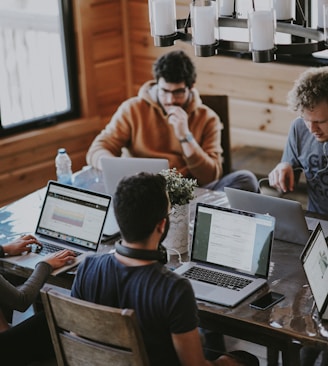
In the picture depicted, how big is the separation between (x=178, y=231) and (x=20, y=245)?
2.09 feet

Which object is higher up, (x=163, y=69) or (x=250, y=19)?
(x=250, y=19)

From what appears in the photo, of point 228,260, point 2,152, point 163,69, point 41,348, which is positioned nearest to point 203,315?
point 228,260

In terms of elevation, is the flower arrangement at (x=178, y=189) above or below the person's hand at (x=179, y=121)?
below

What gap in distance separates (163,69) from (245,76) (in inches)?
46.2

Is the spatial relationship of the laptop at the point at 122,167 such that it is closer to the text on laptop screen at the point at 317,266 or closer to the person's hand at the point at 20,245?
the person's hand at the point at 20,245

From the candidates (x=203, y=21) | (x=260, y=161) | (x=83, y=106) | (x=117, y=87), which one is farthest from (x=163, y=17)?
(x=117, y=87)

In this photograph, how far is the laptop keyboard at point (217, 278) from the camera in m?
2.77

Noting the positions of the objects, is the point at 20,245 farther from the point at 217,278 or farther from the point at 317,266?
the point at 317,266

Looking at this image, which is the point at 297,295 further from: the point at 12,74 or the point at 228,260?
the point at 12,74

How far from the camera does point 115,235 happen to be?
3.23m

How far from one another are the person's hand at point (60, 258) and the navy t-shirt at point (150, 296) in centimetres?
51

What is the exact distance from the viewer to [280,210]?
9.89 feet

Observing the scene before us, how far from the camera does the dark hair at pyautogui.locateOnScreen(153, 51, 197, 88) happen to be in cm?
399

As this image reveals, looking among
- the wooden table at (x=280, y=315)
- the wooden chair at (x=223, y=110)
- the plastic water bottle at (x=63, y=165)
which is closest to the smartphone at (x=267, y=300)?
the wooden table at (x=280, y=315)
